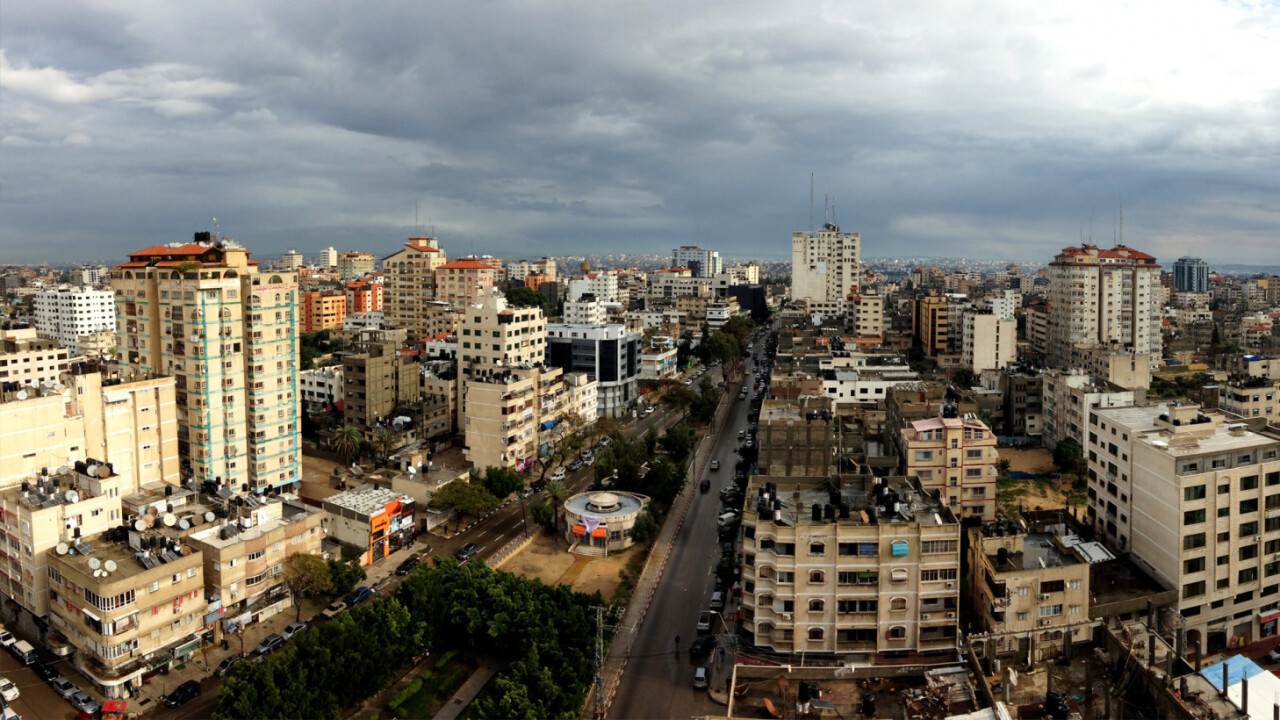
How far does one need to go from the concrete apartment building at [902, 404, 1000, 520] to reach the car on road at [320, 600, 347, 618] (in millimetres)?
24956

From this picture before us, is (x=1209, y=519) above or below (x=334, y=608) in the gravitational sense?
above

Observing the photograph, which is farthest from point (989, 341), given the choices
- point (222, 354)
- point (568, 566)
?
point (222, 354)

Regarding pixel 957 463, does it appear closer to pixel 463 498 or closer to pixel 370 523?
pixel 463 498

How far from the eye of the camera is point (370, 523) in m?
39.8

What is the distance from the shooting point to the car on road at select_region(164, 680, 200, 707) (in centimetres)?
2855

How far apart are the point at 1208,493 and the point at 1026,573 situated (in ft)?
29.5

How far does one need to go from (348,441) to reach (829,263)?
341ft

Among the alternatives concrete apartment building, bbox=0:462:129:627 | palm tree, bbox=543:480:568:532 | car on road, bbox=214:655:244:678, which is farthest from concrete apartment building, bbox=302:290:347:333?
car on road, bbox=214:655:244:678

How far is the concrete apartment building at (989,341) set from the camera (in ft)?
281

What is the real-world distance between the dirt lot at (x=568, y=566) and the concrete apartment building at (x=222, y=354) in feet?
55.1

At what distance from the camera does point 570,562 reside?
4122cm

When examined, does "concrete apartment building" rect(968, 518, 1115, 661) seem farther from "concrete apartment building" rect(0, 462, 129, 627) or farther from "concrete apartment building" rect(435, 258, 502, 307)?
"concrete apartment building" rect(435, 258, 502, 307)

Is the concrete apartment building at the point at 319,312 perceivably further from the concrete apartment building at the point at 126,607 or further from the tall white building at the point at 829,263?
the concrete apartment building at the point at 126,607

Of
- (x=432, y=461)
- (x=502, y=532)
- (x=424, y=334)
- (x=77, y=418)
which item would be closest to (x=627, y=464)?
(x=502, y=532)
